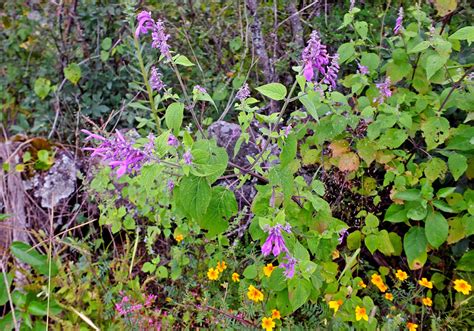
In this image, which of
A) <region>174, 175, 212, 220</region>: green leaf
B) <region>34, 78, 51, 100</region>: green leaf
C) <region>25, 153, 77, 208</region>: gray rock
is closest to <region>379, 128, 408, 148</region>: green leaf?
<region>174, 175, 212, 220</region>: green leaf

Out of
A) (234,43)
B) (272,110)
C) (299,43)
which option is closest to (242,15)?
(234,43)

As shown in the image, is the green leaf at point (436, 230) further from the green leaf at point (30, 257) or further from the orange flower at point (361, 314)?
the green leaf at point (30, 257)

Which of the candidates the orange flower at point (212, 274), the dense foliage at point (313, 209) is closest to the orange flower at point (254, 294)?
the dense foliage at point (313, 209)

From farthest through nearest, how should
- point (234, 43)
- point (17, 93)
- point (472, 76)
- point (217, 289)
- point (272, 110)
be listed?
point (17, 93)
point (234, 43)
point (272, 110)
point (217, 289)
point (472, 76)

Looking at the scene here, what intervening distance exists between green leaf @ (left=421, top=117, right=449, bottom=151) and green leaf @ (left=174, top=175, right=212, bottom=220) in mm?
963

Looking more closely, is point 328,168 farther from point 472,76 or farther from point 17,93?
point 17,93

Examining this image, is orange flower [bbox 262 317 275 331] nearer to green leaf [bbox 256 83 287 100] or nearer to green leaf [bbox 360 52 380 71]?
green leaf [bbox 256 83 287 100]

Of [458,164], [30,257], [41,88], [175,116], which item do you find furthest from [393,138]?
[41,88]

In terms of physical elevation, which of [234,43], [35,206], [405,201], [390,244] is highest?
[234,43]

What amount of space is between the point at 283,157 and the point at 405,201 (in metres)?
0.77

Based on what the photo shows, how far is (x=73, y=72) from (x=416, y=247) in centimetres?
239

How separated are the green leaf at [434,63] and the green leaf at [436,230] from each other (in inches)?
21.4

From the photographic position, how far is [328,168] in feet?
6.84

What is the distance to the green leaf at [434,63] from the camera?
6.06 feet
